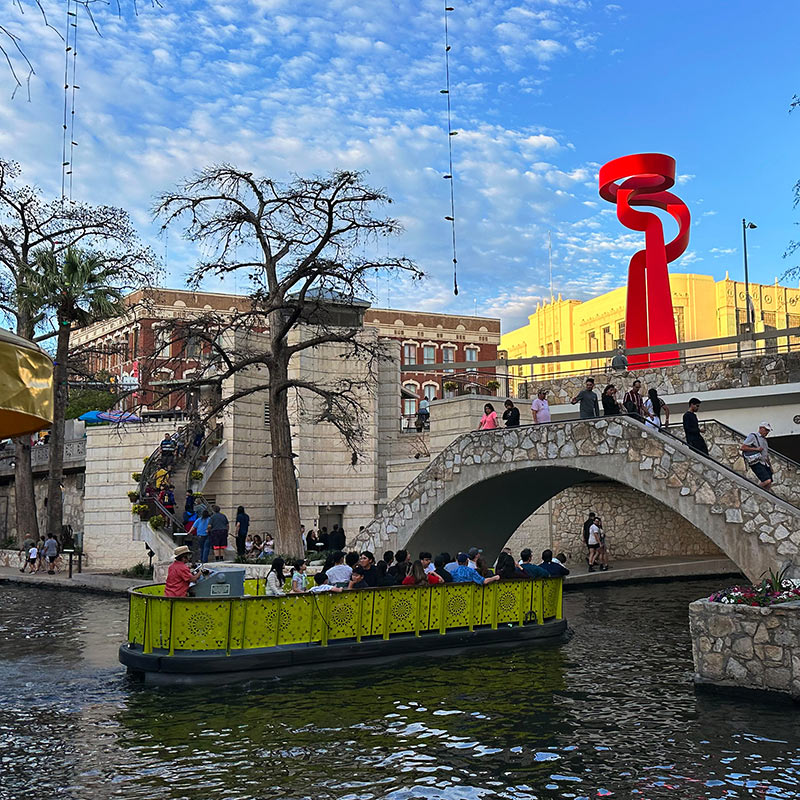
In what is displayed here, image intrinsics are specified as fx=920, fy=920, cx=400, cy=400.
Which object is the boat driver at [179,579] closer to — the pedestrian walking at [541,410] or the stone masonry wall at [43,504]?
the pedestrian walking at [541,410]

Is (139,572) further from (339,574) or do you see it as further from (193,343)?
(339,574)

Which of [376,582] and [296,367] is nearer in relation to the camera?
[376,582]

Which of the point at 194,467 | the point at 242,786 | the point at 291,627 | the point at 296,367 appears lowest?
the point at 242,786

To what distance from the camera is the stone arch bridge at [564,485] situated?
54.0ft

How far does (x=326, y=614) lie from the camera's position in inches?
648

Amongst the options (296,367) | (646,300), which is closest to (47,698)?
(296,367)

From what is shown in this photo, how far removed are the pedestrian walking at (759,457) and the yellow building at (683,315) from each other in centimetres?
3865

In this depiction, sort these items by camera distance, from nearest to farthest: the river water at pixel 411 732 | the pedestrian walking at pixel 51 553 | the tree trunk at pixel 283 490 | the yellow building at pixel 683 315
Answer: the river water at pixel 411 732 < the tree trunk at pixel 283 490 < the pedestrian walking at pixel 51 553 < the yellow building at pixel 683 315

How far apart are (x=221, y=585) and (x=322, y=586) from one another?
1.85m

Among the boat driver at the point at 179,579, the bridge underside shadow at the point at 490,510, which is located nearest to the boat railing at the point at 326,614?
the boat driver at the point at 179,579

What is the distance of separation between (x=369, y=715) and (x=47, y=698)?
5.27m

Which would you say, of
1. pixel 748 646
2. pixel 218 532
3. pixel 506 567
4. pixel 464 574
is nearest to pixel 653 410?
pixel 506 567

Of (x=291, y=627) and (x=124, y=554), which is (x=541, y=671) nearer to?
(x=291, y=627)

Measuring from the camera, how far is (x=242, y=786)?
10086mm
